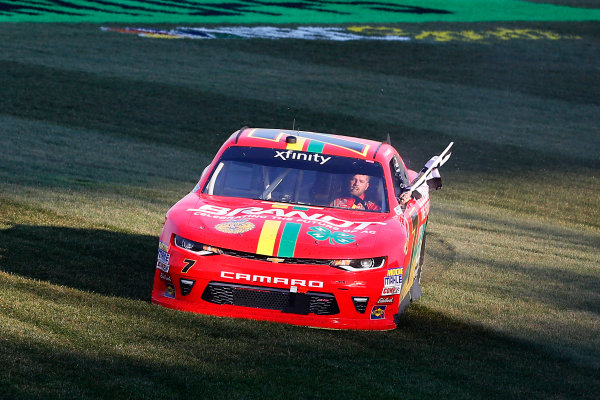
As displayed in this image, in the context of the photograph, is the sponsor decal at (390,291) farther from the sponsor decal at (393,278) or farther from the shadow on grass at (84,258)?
the shadow on grass at (84,258)

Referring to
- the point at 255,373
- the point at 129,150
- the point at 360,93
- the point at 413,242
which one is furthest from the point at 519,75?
the point at 255,373

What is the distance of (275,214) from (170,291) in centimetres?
112

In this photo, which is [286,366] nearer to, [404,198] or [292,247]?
[292,247]

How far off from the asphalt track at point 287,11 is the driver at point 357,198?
28050 mm

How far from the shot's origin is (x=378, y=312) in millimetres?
8328

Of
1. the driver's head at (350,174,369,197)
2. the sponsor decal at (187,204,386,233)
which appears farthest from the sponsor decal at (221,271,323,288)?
the driver's head at (350,174,369,197)

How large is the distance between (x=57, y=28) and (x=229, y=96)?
1014 centimetres

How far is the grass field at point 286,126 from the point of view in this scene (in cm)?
705

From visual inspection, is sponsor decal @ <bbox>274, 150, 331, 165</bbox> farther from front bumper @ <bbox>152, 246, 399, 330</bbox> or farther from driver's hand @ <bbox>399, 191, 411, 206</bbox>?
front bumper @ <bbox>152, 246, 399, 330</bbox>

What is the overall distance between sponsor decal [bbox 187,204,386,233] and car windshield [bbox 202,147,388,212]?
0.47m

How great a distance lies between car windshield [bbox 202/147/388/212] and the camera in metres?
9.51

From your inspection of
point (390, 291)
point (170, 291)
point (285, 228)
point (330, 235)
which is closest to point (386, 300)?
point (390, 291)

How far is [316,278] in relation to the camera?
26.5ft

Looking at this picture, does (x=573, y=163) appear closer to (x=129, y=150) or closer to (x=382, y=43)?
(x=129, y=150)
